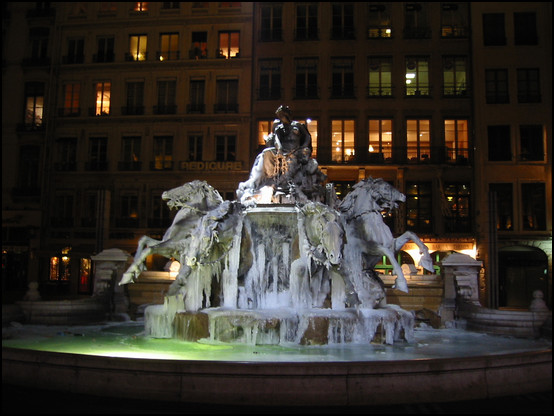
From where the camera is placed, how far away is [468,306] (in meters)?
15.5

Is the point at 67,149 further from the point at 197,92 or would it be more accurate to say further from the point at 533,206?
the point at 533,206

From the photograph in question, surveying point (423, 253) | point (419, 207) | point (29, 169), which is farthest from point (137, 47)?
point (423, 253)

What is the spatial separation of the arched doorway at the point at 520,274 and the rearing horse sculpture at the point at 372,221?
2448cm

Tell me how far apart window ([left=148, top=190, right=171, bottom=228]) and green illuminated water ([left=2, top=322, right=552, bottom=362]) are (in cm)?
2617

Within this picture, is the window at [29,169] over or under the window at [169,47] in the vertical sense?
under

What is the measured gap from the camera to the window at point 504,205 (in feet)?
119

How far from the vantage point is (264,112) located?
39781 millimetres

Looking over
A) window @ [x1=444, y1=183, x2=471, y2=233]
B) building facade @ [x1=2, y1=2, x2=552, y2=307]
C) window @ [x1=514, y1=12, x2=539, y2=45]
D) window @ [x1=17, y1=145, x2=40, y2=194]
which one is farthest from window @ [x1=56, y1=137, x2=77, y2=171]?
window @ [x1=514, y1=12, x2=539, y2=45]

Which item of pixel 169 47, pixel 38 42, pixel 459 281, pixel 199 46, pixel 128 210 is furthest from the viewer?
pixel 38 42

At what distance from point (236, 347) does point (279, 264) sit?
3242 mm

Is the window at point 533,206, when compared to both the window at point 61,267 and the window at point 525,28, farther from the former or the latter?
the window at point 61,267

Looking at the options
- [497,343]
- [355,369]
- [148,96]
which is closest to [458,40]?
[148,96]

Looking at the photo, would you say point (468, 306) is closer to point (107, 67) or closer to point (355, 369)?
point (355, 369)

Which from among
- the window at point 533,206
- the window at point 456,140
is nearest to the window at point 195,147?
the window at point 456,140
